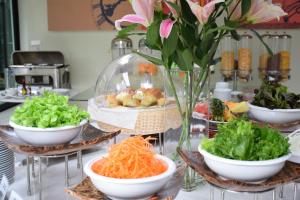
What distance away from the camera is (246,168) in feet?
2.02

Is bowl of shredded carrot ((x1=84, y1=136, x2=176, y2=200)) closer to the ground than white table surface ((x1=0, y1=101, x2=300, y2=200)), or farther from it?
farther from it

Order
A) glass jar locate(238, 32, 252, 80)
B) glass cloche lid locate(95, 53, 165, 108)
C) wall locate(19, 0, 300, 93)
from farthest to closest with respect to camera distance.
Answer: wall locate(19, 0, 300, 93) < glass jar locate(238, 32, 252, 80) < glass cloche lid locate(95, 53, 165, 108)

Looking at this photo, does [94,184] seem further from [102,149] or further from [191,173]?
[102,149]

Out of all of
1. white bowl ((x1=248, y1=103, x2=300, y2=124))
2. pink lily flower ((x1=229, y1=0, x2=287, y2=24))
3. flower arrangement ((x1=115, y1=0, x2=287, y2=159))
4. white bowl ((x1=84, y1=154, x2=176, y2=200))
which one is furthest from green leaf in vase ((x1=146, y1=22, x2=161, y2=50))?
white bowl ((x1=248, y1=103, x2=300, y2=124))

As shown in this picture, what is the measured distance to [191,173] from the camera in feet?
2.97

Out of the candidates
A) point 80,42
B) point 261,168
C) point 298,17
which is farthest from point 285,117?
point 80,42

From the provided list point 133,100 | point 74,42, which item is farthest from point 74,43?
point 133,100

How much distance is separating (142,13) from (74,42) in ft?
8.76

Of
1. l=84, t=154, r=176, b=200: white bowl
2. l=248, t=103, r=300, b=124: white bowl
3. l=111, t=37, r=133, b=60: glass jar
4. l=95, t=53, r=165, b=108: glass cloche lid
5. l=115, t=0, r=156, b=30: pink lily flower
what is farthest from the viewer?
l=111, t=37, r=133, b=60: glass jar

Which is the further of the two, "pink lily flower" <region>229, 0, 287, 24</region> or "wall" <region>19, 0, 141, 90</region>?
"wall" <region>19, 0, 141, 90</region>

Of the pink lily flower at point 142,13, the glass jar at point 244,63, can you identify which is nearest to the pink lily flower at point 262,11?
the pink lily flower at point 142,13

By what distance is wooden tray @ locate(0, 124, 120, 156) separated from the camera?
754mm

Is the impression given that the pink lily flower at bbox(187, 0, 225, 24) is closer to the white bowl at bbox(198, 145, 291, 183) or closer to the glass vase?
the glass vase

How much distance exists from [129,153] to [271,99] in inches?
21.6
